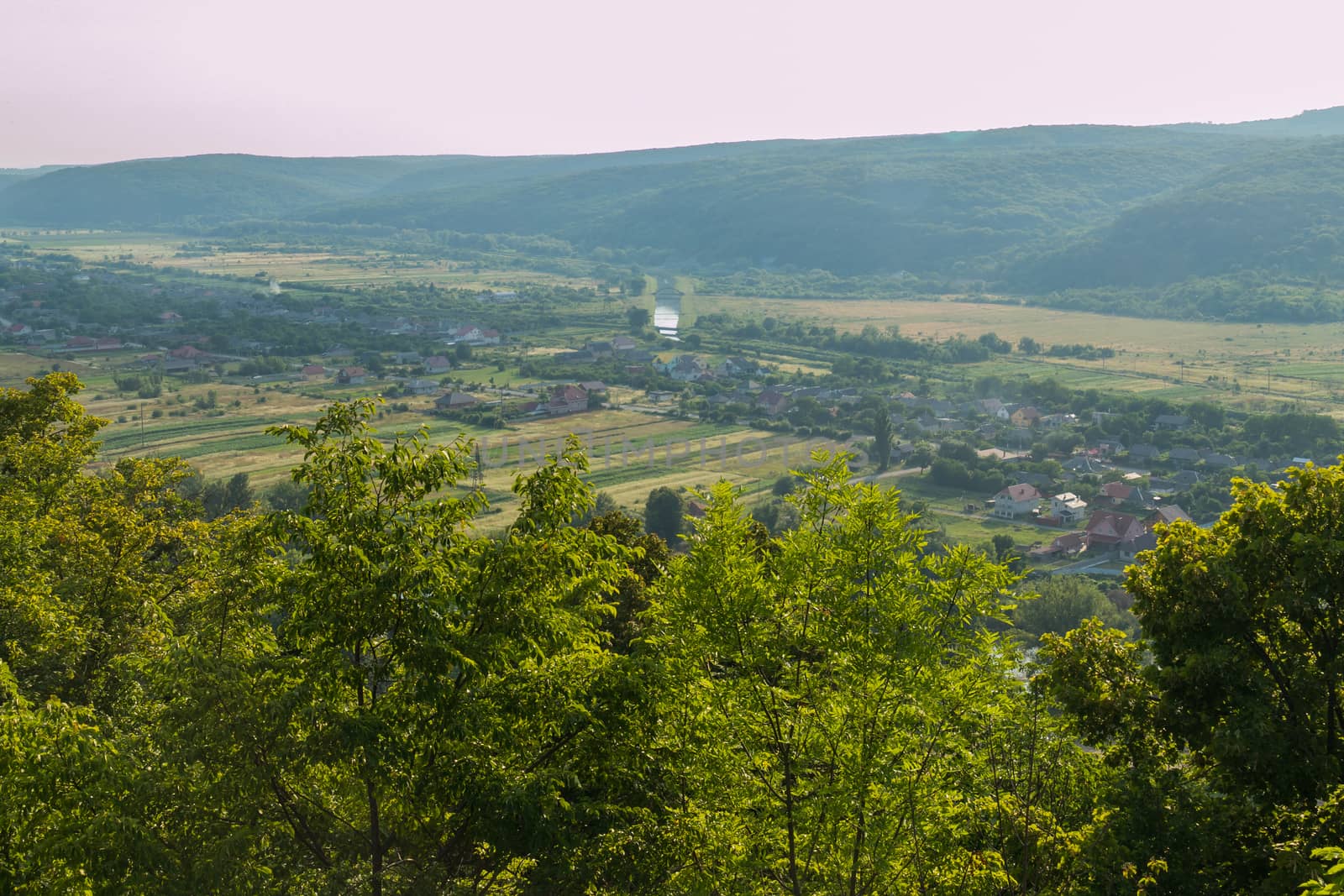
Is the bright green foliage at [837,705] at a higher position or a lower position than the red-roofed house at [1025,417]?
higher

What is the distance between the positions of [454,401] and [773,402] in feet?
78.5

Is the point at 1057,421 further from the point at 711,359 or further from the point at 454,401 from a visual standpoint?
the point at 454,401

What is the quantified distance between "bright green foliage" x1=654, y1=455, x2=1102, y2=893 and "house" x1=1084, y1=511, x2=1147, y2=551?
4456cm

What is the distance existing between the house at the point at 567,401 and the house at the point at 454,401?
→ 563 centimetres

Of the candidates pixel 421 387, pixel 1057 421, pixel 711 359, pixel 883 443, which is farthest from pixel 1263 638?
pixel 711 359

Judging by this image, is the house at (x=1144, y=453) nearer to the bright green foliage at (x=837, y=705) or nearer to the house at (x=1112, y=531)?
the house at (x=1112, y=531)

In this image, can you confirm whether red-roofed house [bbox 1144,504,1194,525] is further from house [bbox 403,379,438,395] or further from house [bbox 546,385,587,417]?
house [bbox 403,379,438,395]

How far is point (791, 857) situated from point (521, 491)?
3808 millimetres

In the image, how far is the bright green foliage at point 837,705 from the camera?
941 centimetres

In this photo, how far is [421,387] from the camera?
88.5 m

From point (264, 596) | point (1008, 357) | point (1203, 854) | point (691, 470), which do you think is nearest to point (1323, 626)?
point (1203, 854)

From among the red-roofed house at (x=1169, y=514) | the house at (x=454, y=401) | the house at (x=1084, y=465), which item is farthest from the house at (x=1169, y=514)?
the house at (x=454, y=401)

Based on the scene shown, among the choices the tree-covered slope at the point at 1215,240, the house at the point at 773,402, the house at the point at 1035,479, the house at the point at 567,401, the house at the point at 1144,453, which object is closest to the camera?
the house at the point at 1035,479

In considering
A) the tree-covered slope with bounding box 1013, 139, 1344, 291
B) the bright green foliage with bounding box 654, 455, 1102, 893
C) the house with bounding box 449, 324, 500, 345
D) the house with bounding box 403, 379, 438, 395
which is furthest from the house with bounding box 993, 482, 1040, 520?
the tree-covered slope with bounding box 1013, 139, 1344, 291
